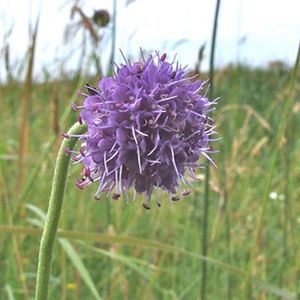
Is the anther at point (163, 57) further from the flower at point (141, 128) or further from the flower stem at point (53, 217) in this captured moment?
the flower stem at point (53, 217)

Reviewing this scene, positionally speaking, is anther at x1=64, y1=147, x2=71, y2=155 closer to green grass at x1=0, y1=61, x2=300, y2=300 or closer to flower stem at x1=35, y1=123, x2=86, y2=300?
flower stem at x1=35, y1=123, x2=86, y2=300

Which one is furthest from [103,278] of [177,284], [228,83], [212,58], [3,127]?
[228,83]

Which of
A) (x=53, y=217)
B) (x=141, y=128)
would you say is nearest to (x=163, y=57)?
(x=141, y=128)

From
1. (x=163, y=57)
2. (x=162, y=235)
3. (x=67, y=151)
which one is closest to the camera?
(x=67, y=151)

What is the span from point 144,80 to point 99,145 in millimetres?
94

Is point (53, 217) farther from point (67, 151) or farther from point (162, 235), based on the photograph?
point (162, 235)

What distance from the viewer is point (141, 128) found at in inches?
32.2

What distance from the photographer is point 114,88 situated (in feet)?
2.70

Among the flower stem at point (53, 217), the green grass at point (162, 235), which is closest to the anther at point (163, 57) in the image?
the flower stem at point (53, 217)

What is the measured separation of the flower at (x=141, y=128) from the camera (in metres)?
0.81

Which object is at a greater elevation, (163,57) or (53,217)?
(163,57)

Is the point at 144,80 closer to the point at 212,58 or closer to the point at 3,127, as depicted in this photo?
the point at 212,58

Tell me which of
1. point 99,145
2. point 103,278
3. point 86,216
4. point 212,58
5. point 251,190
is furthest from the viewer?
point 251,190

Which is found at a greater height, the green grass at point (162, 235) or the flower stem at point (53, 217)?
the flower stem at point (53, 217)
